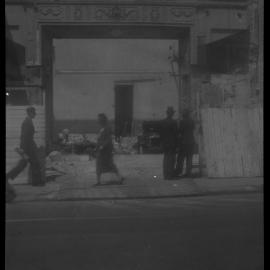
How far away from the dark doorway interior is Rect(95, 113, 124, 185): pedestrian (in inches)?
1.2

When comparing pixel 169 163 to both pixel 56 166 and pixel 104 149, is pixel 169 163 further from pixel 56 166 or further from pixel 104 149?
pixel 56 166

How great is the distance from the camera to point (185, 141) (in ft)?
6.86

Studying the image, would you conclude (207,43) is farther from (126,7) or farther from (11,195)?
(11,195)

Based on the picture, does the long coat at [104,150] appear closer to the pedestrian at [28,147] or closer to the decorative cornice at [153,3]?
the pedestrian at [28,147]

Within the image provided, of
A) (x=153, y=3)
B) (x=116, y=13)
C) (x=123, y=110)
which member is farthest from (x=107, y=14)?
(x=123, y=110)

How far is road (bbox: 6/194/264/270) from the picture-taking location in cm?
205

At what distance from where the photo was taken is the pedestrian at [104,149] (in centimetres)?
194

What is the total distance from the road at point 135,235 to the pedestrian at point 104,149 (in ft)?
0.41

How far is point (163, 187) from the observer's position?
6.97 ft

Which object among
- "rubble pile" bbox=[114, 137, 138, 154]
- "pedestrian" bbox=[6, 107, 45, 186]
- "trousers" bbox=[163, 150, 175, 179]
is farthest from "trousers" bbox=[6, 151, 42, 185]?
"trousers" bbox=[163, 150, 175, 179]

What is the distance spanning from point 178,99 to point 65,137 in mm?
360

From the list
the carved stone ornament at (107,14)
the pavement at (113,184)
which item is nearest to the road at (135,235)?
the pavement at (113,184)

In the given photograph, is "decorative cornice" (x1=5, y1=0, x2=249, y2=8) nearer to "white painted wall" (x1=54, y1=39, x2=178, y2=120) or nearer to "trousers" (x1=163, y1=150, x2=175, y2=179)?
"white painted wall" (x1=54, y1=39, x2=178, y2=120)

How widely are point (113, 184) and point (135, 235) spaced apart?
223mm
